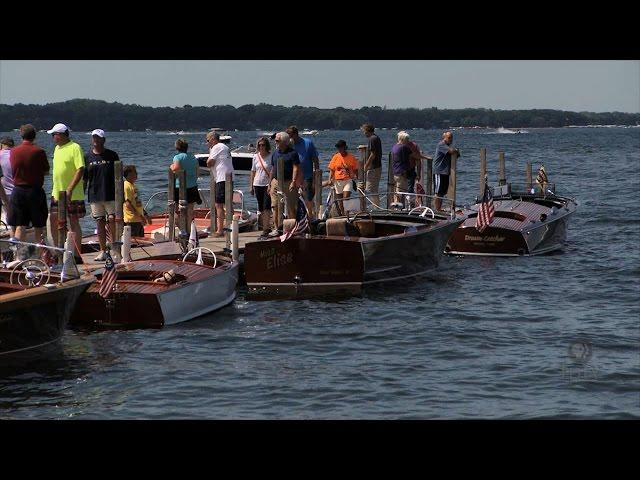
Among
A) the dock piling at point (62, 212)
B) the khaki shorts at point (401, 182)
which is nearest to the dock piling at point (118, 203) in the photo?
the dock piling at point (62, 212)

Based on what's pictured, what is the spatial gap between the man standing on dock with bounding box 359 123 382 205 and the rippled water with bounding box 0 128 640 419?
353cm

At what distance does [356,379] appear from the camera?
13195 millimetres

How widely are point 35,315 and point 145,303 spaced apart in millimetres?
2262

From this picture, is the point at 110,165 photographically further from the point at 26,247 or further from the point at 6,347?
the point at 6,347

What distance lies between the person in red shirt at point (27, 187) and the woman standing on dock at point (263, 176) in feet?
16.7

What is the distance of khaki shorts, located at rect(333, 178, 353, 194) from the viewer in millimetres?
22609

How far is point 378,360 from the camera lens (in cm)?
1434

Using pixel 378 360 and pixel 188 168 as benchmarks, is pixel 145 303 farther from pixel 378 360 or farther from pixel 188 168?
pixel 188 168

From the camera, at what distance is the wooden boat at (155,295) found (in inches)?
591

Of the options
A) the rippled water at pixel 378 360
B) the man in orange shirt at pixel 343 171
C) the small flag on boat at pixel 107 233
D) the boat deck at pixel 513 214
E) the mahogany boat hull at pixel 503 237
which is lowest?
the rippled water at pixel 378 360

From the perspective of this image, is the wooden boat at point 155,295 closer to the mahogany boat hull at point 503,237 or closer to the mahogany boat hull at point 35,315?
the mahogany boat hull at point 35,315

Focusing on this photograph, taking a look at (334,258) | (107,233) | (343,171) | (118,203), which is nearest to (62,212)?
(118,203)

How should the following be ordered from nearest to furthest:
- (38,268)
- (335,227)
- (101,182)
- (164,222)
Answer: (38,268) < (101,182) < (335,227) < (164,222)
